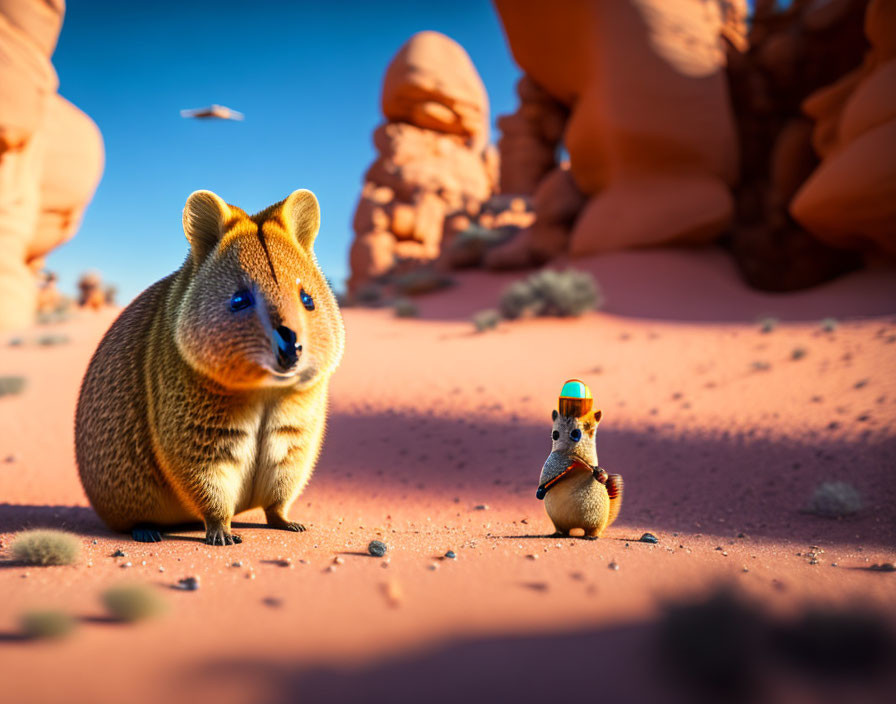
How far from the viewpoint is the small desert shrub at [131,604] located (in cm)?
181

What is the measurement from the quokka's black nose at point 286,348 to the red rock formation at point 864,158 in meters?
13.5

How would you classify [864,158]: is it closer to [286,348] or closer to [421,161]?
[286,348]

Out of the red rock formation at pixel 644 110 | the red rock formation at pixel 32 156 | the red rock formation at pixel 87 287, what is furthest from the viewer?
the red rock formation at pixel 87 287

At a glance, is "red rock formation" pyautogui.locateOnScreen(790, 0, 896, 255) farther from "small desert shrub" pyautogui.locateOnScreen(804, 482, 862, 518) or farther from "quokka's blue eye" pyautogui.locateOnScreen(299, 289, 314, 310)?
"quokka's blue eye" pyautogui.locateOnScreen(299, 289, 314, 310)

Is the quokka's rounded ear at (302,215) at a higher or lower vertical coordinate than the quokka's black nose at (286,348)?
higher

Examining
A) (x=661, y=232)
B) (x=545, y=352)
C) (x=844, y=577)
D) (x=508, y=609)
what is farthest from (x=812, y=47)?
(x=508, y=609)

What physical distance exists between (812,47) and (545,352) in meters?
14.4

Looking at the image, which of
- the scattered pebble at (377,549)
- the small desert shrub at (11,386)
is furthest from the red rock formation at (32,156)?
the scattered pebble at (377,549)

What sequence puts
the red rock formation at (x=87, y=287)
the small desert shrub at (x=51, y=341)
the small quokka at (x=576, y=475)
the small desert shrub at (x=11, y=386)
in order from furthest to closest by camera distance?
1. the red rock formation at (x=87, y=287)
2. the small desert shrub at (x=51, y=341)
3. the small desert shrub at (x=11, y=386)
4. the small quokka at (x=576, y=475)

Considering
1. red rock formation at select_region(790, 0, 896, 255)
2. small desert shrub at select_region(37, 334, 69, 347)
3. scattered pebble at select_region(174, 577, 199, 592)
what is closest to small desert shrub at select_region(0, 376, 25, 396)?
small desert shrub at select_region(37, 334, 69, 347)

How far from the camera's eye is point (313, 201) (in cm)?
310

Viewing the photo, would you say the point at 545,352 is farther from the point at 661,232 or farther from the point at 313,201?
the point at 661,232

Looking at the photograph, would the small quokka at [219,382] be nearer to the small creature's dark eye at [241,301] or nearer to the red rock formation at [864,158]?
the small creature's dark eye at [241,301]

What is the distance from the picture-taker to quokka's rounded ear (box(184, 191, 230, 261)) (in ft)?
9.61
